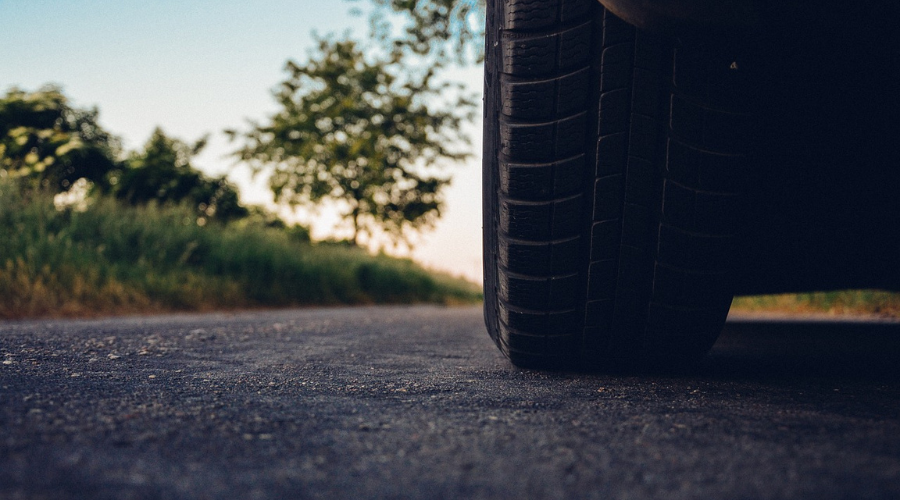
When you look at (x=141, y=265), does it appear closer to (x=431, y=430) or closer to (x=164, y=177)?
(x=431, y=430)

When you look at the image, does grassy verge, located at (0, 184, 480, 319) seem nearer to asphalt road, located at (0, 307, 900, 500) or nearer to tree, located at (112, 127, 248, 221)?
asphalt road, located at (0, 307, 900, 500)

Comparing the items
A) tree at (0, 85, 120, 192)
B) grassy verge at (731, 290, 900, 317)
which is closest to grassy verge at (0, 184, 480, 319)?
tree at (0, 85, 120, 192)

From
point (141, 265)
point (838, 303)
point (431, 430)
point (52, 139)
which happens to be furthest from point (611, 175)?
point (52, 139)

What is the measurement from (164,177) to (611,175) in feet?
40.3

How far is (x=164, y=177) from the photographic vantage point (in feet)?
38.9

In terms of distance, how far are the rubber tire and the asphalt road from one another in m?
0.20

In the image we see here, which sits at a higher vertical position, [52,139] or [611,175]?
[52,139]

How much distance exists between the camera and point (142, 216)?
6395mm

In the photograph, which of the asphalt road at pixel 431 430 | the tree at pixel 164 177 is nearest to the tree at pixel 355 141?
the tree at pixel 164 177

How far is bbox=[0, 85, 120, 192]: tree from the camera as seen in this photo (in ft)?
33.4

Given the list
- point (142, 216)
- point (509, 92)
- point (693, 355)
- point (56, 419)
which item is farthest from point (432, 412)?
point (142, 216)

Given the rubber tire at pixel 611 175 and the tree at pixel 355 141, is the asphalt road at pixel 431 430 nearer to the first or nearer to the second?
the rubber tire at pixel 611 175

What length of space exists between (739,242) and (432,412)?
861 millimetres

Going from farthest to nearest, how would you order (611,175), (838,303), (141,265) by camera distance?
1. (838,303)
2. (141,265)
3. (611,175)
